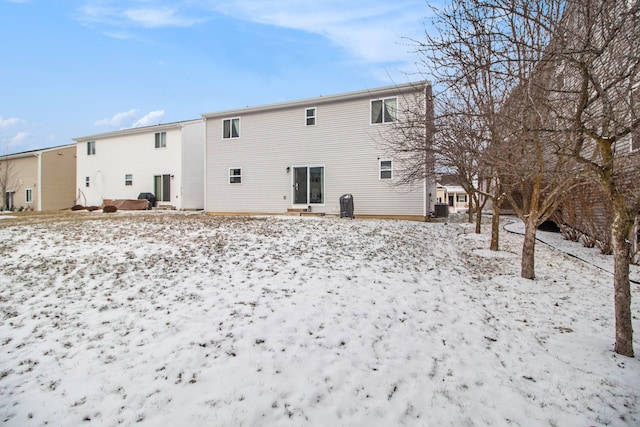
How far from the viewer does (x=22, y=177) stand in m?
24.8

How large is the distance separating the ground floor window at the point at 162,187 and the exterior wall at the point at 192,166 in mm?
1208

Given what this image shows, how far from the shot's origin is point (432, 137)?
6922 mm

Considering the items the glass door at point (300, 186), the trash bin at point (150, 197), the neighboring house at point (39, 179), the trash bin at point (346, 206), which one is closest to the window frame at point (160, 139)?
the trash bin at point (150, 197)

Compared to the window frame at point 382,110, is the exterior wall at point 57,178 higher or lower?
lower

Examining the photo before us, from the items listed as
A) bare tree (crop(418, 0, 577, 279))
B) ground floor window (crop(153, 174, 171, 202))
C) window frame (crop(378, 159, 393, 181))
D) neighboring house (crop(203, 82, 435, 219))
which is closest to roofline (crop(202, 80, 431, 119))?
neighboring house (crop(203, 82, 435, 219))

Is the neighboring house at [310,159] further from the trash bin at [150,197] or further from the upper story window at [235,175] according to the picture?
the trash bin at [150,197]

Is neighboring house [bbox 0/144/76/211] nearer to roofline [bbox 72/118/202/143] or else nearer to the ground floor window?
roofline [bbox 72/118/202/143]

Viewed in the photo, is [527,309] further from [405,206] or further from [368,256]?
[405,206]

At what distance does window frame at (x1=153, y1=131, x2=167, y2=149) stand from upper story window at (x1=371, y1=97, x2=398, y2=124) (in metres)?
13.1

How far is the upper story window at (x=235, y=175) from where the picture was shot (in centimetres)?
1633

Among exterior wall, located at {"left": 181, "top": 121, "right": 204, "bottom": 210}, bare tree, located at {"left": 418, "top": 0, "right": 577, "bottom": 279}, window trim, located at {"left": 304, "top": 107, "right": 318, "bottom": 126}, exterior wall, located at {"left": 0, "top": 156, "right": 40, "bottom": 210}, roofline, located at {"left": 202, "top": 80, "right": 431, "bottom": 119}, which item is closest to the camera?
bare tree, located at {"left": 418, "top": 0, "right": 577, "bottom": 279}

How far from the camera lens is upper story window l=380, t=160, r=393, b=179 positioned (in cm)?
1339

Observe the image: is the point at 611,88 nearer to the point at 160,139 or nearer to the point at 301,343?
the point at 301,343

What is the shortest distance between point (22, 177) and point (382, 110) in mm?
27406
